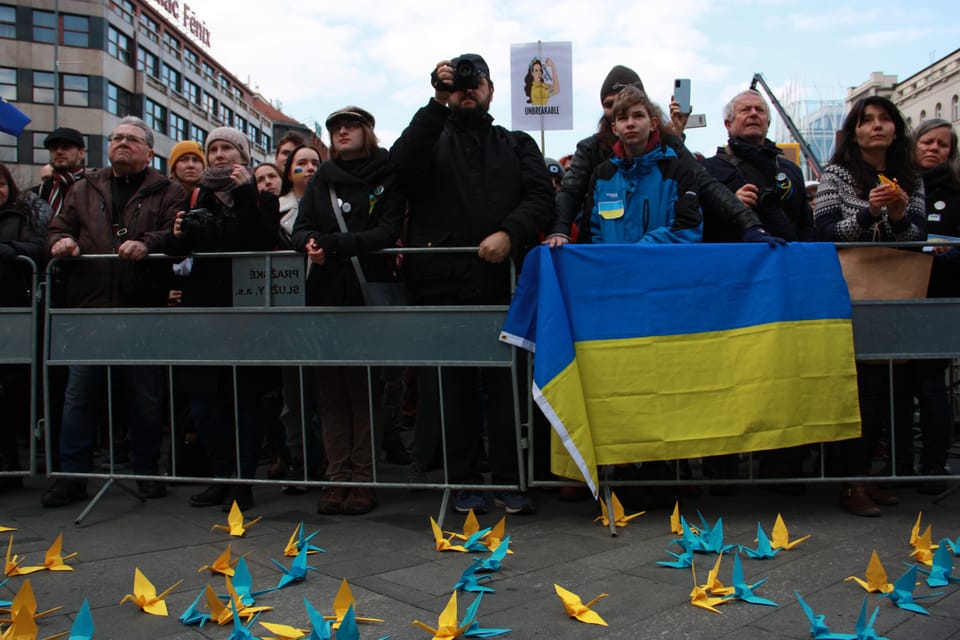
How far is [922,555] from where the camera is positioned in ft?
11.0

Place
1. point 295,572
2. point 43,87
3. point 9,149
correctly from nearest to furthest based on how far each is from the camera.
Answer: point 295,572
point 9,149
point 43,87

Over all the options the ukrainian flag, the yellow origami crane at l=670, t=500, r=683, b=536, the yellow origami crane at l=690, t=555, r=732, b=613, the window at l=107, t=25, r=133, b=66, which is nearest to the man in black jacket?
the ukrainian flag

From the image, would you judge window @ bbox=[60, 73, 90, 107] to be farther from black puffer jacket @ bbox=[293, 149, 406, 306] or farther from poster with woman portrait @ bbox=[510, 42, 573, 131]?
black puffer jacket @ bbox=[293, 149, 406, 306]

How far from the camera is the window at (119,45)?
52859 mm

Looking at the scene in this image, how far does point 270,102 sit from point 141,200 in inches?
3931

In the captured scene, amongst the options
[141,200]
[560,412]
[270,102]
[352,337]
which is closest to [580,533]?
[560,412]

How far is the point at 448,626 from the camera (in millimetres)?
2547

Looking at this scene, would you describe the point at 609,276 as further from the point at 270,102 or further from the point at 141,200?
the point at 270,102

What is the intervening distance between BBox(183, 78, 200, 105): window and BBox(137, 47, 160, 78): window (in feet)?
18.4

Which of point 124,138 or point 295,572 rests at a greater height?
point 124,138

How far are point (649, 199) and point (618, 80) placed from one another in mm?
1068

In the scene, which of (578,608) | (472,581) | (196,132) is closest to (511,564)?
(472,581)

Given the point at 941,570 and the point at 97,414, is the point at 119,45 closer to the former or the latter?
the point at 97,414

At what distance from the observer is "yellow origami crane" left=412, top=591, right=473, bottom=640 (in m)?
2.54
